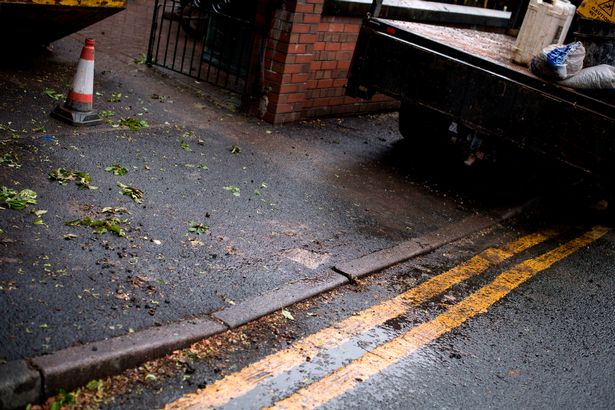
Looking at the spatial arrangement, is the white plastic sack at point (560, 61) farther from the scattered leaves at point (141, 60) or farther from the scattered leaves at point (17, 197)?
the scattered leaves at point (141, 60)

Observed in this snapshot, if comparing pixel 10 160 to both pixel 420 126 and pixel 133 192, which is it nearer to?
pixel 133 192

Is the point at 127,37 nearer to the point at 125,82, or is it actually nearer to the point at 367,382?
the point at 125,82

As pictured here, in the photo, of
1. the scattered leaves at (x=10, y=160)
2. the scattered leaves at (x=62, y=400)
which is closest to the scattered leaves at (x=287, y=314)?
the scattered leaves at (x=62, y=400)

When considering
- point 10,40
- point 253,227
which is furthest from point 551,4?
point 10,40

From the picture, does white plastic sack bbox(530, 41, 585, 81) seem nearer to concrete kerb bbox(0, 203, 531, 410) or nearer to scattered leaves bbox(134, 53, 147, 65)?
concrete kerb bbox(0, 203, 531, 410)

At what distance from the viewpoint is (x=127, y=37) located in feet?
35.2

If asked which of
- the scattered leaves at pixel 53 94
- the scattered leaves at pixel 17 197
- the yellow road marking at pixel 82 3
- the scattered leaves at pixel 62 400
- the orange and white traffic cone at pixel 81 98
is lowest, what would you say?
the scattered leaves at pixel 53 94

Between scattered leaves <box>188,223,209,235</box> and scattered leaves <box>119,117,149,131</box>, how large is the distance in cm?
207

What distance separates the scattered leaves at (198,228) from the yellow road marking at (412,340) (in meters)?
1.60

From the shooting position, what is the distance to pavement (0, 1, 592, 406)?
3.71 m

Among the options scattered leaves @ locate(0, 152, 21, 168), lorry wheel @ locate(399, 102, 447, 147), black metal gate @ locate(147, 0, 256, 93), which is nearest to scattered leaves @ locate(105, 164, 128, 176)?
scattered leaves @ locate(0, 152, 21, 168)

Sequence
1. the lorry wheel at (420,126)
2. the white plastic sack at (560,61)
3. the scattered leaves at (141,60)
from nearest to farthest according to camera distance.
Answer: the white plastic sack at (560,61) → the lorry wheel at (420,126) → the scattered leaves at (141,60)

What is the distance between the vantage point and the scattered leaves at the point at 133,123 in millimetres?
6801

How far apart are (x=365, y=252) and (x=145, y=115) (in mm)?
A: 3143
